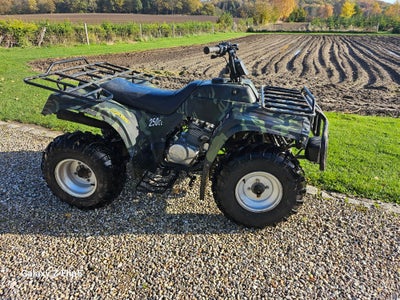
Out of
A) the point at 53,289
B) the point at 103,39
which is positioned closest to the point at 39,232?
the point at 53,289

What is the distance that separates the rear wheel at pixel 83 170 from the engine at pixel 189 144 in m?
0.60

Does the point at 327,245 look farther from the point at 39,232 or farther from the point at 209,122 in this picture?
the point at 39,232

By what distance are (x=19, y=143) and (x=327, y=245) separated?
4907 mm

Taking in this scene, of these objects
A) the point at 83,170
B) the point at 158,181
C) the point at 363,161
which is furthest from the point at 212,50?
the point at 363,161

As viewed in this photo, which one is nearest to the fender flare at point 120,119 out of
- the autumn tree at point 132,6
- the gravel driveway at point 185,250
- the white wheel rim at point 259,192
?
the gravel driveway at point 185,250

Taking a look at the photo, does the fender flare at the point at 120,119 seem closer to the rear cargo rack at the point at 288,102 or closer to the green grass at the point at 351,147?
the rear cargo rack at the point at 288,102

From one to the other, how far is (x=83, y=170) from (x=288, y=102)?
2.29 metres

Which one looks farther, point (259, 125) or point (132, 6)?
point (132, 6)

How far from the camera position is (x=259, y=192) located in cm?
336

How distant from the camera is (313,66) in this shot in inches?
612

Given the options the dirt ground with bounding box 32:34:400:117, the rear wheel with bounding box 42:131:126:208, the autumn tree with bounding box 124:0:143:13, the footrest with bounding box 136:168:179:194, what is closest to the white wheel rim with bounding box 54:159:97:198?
the rear wheel with bounding box 42:131:126:208

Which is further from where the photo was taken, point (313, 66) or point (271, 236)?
point (313, 66)

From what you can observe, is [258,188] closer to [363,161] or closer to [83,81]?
[83,81]

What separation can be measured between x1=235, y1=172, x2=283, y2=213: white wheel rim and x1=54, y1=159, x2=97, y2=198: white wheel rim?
1.57m
